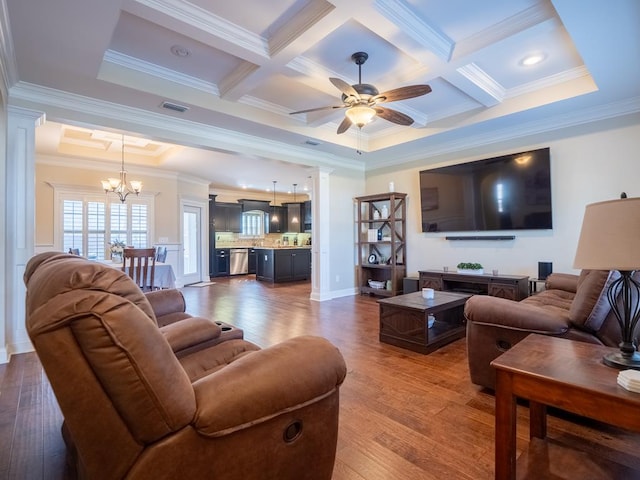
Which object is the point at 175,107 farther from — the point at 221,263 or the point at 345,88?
the point at 221,263

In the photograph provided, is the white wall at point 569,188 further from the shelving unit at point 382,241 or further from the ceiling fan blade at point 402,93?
the ceiling fan blade at point 402,93

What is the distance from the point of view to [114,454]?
2.92 feet

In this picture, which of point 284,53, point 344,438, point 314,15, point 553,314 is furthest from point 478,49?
point 344,438

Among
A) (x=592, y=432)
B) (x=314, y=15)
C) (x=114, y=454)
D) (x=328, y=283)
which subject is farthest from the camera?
(x=328, y=283)

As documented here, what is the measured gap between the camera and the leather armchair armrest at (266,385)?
0.99 metres

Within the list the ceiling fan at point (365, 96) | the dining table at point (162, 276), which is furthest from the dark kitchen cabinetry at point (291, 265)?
the ceiling fan at point (365, 96)

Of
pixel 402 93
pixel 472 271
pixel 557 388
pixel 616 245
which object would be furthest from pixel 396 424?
pixel 472 271

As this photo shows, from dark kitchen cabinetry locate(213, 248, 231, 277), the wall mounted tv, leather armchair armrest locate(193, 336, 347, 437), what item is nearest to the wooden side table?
leather armchair armrest locate(193, 336, 347, 437)

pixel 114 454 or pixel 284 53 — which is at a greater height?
pixel 284 53

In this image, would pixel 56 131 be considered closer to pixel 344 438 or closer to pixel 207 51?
pixel 207 51

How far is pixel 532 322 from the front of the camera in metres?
2.08

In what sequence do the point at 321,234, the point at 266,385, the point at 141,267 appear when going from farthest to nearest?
1. the point at 321,234
2. the point at 141,267
3. the point at 266,385

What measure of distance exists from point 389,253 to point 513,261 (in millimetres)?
2137

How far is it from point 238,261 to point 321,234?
4.94 metres
